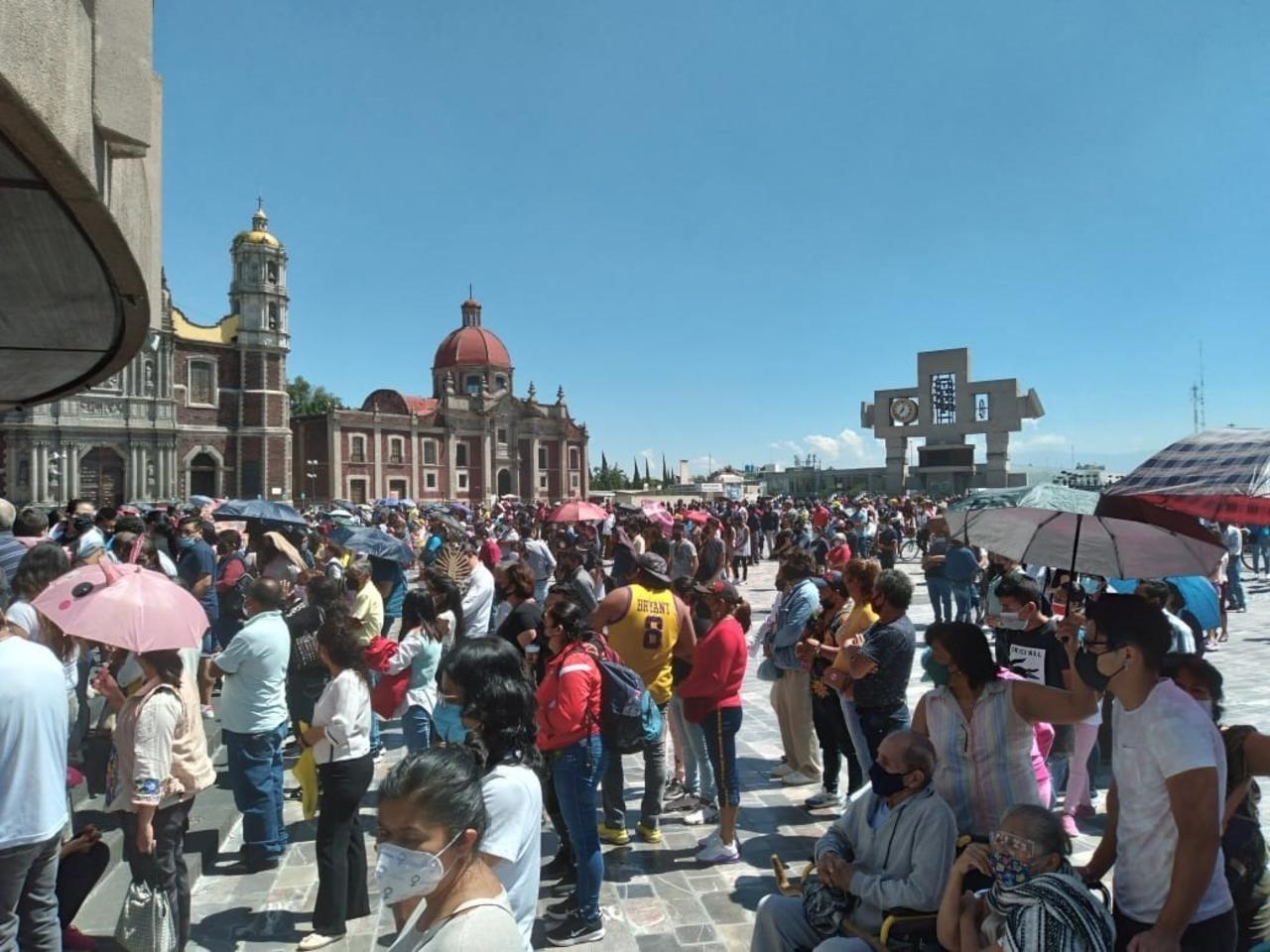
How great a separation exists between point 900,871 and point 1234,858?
48.5 inches

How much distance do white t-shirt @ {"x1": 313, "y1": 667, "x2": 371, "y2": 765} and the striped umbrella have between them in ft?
13.3

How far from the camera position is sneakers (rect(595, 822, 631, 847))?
505 centimetres

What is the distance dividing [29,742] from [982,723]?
3712 mm

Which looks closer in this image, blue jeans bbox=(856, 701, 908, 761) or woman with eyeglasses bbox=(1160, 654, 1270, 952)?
woman with eyeglasses bbox=(1160, 654, 1270, 952)

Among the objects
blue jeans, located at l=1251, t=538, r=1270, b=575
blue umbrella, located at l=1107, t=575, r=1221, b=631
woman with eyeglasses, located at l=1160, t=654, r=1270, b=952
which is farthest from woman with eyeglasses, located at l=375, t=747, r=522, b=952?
blue jeans, located at l=1251, t=538, r=1270, b=575

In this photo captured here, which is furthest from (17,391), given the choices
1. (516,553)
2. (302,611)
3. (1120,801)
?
(516,553)

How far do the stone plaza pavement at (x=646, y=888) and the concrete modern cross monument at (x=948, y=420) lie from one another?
175ft

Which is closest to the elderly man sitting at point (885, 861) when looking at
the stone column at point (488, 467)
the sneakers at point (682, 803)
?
the sneakers at point (682, 803)

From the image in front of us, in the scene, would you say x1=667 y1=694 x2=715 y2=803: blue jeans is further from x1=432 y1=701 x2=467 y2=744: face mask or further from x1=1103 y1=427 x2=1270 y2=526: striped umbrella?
x1=1103 y1=427 x2=1270 y2=526: striped umbrella

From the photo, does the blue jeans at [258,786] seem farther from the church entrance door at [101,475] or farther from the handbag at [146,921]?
the church entrance door at [101,475]

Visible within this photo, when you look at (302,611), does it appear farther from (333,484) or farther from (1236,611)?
(333,484)

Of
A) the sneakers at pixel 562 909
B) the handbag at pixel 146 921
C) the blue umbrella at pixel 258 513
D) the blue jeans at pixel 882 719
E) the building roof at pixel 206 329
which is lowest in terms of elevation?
the sneakers at pixel 562 909

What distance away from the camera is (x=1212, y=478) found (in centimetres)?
337

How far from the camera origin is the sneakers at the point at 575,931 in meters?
3.87
